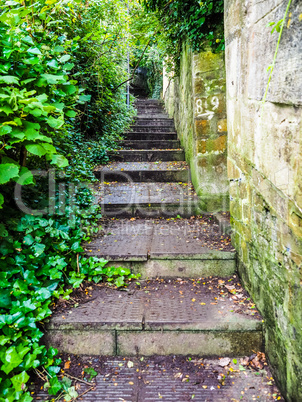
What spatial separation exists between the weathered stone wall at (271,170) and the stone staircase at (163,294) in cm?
19

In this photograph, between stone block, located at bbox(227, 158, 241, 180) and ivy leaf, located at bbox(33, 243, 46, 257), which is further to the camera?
stone block, located at bbox(227, 158, 241, 180)

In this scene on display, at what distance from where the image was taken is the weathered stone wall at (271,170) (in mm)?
1160

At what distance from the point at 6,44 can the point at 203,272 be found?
1.99m

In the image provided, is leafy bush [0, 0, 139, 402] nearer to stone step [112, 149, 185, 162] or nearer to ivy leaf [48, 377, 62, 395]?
ivy leaf [48, 377, 62, 395]

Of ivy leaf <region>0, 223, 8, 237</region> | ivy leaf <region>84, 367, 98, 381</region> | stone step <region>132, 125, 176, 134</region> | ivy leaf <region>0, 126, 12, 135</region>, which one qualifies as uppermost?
stone step <region>132, 125, 176, 134</region>

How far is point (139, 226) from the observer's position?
9.75ft

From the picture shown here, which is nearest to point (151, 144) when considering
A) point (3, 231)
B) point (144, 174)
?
point (144, 174)

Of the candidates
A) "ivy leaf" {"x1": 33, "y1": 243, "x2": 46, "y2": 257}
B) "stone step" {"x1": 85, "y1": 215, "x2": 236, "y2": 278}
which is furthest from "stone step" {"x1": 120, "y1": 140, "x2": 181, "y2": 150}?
A: "ivy leaf" {"x1": 33, "y1": 243, "x2": 46, "y2": 257}

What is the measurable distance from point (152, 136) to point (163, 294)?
3.79 m

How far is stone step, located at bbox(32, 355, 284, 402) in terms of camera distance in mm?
1469

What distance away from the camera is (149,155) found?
14.9 feet

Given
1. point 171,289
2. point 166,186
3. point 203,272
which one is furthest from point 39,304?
point 166,186

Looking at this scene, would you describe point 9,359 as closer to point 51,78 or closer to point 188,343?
point 188,343

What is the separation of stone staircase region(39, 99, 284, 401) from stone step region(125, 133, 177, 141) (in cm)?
185
